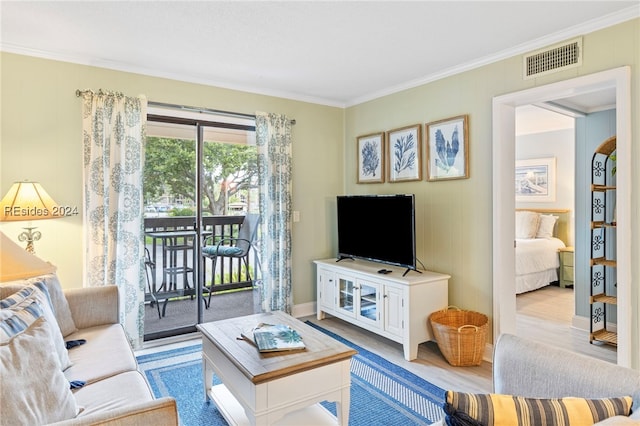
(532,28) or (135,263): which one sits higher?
(532,28)

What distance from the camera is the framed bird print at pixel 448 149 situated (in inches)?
133

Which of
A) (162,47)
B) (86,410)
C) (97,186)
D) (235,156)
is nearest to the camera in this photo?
(86,410)

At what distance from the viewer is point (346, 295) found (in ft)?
13.0

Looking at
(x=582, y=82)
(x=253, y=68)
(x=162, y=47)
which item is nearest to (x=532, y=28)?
(x=582, y=82)

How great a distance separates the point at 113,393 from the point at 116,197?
78.4 inches

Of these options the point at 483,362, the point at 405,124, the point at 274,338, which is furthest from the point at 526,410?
the point at 405,124

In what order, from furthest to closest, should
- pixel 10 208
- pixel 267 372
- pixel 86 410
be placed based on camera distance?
pixel 10 208, pixel 267 372, pixel 86 410

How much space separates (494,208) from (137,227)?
3.02 m

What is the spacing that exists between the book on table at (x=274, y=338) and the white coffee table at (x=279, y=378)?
4 centimetres

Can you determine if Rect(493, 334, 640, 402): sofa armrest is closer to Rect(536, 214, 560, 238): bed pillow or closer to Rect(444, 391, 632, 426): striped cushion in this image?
Rect(444, 391, 632, 426): striped cushion

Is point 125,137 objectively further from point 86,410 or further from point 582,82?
point 582,82

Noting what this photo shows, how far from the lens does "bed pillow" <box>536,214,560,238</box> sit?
629cm

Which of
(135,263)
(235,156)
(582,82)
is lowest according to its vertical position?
(135,263)

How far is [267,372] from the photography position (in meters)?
1.82
